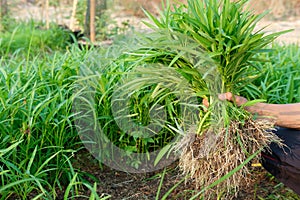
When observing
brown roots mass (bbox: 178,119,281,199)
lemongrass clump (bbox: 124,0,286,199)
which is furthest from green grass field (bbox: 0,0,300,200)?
brown roots mass (bbox: 178,119,281,199)

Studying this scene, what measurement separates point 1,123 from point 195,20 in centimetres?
89

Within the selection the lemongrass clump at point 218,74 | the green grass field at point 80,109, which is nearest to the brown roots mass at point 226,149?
the lemongrass clump at point 218,74

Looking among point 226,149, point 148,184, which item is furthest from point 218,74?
point 148,184

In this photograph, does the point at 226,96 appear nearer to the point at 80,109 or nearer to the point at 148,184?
the point at 148,184

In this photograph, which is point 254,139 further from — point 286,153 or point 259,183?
point 259,183

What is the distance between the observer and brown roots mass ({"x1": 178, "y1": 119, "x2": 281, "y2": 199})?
1517 mm

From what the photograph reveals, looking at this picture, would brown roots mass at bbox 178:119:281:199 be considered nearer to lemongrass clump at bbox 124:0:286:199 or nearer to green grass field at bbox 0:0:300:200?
lemongrass clump at bbox 124:0:286:199

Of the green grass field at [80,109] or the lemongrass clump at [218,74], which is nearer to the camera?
the lemongrass clump at [218,74]

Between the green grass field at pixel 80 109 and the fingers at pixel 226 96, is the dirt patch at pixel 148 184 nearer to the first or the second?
the green grass field at pixel 80 109

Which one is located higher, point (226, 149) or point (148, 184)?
point (226, 149)

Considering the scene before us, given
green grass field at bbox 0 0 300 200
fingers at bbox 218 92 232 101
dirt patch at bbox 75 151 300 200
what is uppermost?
fingers at bbox 218 92 232 101

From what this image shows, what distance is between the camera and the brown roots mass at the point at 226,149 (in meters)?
1.52

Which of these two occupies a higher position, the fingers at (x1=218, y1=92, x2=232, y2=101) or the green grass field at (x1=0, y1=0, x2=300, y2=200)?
the fingers at (x1=218, y1=92, x2=232, y2=101)

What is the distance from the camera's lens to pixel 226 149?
1.51m
